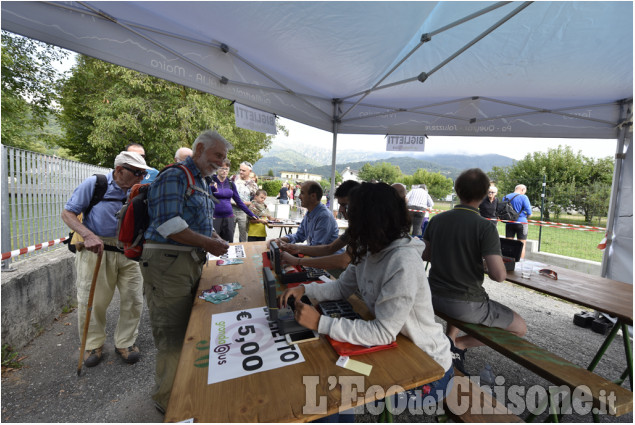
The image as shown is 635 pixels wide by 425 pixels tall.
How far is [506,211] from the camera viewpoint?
23.6 feet

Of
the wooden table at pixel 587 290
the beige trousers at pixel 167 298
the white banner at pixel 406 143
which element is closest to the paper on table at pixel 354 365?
the beige trousers at pixel 167 298

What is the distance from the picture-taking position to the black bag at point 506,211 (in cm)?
711

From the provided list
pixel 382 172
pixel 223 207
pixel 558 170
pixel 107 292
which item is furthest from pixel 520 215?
pixel 382 172

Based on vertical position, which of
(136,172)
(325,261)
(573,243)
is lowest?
(573,243)

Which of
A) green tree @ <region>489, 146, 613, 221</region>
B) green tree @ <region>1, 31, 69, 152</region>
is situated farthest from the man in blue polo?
green tree @ <region>489, 146, 613, 221</region>

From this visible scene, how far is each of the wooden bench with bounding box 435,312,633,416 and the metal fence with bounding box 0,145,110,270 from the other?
4308 millimetres

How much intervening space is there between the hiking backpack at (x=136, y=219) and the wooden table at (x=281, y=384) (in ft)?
3.10

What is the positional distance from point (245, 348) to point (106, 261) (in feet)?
6.94

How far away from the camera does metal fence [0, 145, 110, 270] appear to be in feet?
8.95

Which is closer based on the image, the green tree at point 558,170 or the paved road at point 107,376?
the paved road at point 107,376

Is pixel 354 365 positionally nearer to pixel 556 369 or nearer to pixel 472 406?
pixel 472 406

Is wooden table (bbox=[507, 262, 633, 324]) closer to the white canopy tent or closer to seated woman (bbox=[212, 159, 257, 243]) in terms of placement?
the white canopy tent

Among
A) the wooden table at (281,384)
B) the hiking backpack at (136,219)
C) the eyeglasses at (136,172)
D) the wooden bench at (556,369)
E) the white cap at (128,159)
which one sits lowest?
the wooden bench at (556,369)

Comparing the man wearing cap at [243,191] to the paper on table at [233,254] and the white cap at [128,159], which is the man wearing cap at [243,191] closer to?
the paper on table at [233,254]
